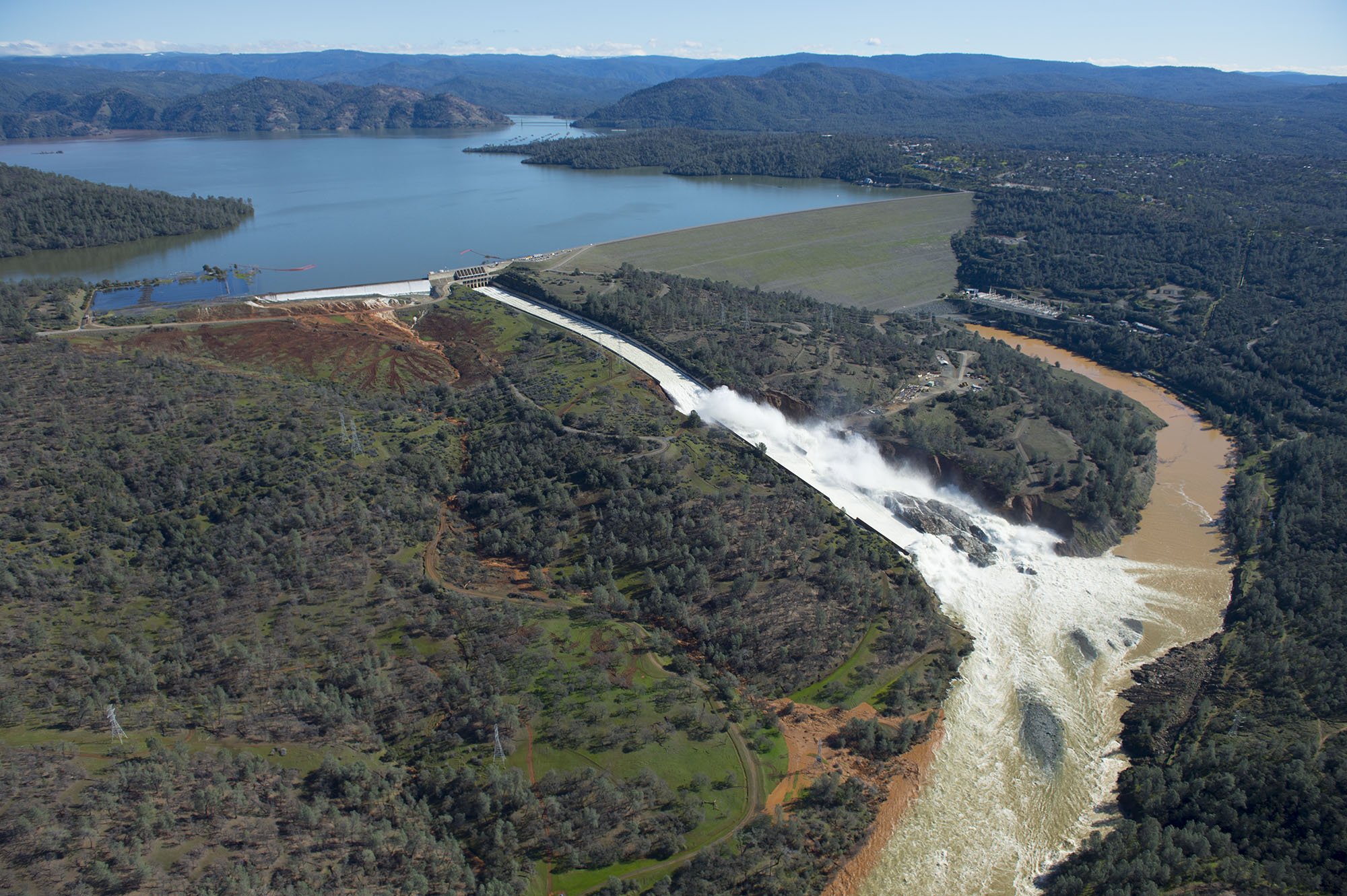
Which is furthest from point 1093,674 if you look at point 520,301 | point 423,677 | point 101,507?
point 520,301

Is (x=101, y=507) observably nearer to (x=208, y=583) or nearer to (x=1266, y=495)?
(x=208, y=583)

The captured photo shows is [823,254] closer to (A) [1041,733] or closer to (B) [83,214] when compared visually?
(A) [1041,733]

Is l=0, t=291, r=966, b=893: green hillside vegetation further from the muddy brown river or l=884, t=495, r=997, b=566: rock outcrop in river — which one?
l=884, t=495, r=997, b=566: rock outcrop in river

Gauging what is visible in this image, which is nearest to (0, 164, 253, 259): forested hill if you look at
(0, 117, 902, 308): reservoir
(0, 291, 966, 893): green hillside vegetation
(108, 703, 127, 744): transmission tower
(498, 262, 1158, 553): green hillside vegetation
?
(0, 117, 902, 308): reservoir

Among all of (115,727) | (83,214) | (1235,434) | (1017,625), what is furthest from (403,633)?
(83,214)

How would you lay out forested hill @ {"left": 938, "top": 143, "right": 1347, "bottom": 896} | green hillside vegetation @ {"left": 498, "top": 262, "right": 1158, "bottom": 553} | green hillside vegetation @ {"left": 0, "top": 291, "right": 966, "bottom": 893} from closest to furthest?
green hillside vegetation @ {"left": 0, "top": 291, "right": 966, "bottom": 893} < forested hill @ {"left": 938, "top": 143, "right": 1347, "bottom": 896} < green hillside vegetation @ {"left": 498, "top": 262, "right": 1158, "bottom": 553}

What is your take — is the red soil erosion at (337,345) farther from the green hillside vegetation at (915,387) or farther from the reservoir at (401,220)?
the reservoir at (401,220)
